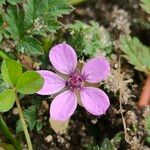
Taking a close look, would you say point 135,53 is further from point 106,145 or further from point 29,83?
point 29,83

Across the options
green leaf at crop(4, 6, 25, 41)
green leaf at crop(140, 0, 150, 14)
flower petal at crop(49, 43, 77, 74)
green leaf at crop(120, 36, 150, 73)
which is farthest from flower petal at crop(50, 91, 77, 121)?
green leaf at crop(140, 0, 150, 14)

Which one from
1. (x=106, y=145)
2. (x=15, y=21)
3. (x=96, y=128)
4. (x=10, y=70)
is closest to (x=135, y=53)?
(x=96, y=128)

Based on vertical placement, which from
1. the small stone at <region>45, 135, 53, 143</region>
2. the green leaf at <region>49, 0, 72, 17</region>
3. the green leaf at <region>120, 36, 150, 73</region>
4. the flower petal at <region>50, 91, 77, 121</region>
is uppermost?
the green leaf at <region>49, 0, 72, 17</region>

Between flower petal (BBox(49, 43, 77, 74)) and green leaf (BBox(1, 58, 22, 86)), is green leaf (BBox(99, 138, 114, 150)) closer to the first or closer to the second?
flower petal (BBox(49, 43, 77, 74))

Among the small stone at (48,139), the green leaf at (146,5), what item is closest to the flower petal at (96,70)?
the small stone at (48,139)

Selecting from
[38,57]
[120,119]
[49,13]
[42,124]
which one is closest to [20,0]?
[49,13]

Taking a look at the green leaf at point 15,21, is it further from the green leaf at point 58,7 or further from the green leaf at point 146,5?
the green leaf at point 146,5
